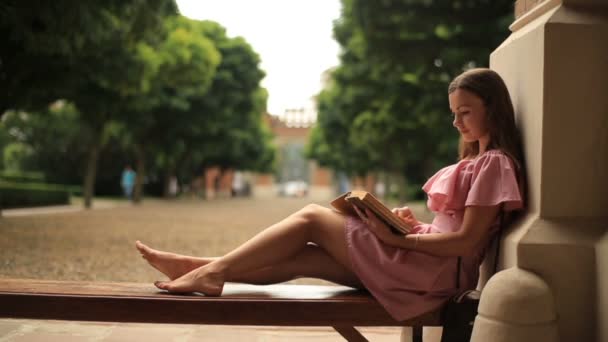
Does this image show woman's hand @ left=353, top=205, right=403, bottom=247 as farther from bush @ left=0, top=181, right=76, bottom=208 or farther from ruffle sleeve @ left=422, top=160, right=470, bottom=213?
bush @ left=0, top=181, right=76, bottom=208

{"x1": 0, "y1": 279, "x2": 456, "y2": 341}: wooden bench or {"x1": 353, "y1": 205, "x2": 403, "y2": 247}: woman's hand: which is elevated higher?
{"x1": 353, "y1": 205, "x2": 403, "y2": 247}: woman's hand

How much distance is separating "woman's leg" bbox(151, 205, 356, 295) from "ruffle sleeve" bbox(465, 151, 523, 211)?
2.14ft

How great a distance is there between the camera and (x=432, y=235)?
302 centimetres

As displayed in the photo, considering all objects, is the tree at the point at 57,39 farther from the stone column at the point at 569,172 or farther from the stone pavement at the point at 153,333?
the stone column at the point at 569,172

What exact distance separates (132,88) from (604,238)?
13612 mm

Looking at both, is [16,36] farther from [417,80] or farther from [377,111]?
[377,111]

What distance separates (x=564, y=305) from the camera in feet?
9.19

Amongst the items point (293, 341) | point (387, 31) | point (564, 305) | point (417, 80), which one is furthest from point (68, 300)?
point (417, 80)

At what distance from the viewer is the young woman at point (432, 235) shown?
9.77ft

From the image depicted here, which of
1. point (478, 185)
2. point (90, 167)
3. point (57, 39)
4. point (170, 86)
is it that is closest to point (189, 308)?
point (478, 185)

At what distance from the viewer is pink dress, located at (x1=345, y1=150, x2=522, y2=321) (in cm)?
297

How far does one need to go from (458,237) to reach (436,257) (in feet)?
0.55

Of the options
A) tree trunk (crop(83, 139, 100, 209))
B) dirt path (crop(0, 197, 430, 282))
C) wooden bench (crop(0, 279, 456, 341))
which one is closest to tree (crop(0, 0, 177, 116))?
dirt path (crop(0, 197, 430, 282))

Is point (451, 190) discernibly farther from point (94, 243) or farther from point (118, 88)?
point (118, 88)
